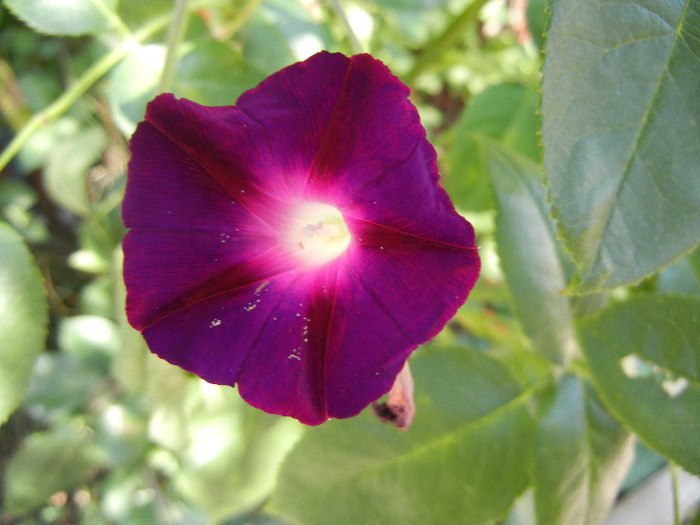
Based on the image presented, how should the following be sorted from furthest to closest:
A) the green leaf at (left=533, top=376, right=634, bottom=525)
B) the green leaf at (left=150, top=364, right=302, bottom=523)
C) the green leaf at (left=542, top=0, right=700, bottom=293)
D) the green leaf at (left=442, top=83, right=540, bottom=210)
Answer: the green leaf at (left=442, top=83, right=540, bottom=210) < the green leaf at (left=150, top=364, right=302, bottom=523) < the green leaf at (left=533, top=376, right=634, bottom=525) < the green leaf at (left=542, top=0, right=700, bottom=293)

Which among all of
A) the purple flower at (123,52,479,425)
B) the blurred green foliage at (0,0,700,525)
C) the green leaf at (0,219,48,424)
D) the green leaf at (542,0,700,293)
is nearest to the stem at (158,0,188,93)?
the blurred green foliage at (0,0,700,525)

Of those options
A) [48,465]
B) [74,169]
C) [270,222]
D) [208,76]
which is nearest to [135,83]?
[208,76]

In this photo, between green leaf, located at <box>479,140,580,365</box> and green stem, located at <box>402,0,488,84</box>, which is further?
green stem, located at <box>402,0,488,84</box>

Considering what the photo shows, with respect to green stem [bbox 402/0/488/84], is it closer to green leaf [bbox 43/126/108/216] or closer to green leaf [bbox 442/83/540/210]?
green leaf [bbox 442/83/540/210]

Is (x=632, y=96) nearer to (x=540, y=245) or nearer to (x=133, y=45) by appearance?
(x=540, y=245)

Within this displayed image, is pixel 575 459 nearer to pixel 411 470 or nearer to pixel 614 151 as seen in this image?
pixel 411 470

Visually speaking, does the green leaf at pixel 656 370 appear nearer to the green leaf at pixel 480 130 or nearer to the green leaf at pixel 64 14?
the green leaf at pixel 480 130

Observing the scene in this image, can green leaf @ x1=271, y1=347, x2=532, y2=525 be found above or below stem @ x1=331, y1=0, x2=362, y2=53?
below

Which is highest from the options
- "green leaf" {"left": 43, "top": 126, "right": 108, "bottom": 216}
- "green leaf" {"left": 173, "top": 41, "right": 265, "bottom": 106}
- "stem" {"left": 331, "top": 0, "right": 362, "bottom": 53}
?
"stem" {"left": 331, "top": 0, "right": 362, "bottom": 53}
